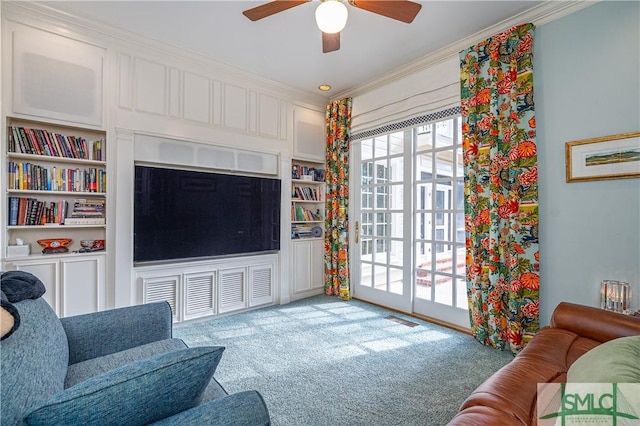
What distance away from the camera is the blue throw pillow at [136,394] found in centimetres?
76

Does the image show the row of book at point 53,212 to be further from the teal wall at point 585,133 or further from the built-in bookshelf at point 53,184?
the teal wall at point 585,133

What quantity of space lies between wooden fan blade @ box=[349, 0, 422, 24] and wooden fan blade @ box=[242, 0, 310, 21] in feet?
1.28

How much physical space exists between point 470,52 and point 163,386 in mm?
3265

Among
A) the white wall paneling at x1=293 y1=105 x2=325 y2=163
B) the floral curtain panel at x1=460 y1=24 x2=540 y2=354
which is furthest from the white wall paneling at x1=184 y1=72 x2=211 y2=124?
the floral curtain panel at x1=460 y1=24 x2=540 y2=354

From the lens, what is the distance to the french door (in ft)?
10.1

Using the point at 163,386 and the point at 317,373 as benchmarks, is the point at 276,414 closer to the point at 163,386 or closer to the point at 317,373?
the point at 317,373

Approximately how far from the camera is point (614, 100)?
84.4 inches

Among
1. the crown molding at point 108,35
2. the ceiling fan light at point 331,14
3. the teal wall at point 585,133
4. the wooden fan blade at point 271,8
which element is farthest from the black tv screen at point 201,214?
the teal wall at point 585,133

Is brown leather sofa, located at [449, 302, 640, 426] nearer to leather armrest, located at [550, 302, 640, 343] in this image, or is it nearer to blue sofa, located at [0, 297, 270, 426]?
leather armrest, located at [550, 302, 640, 343]

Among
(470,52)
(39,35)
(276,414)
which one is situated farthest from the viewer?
(470,52)

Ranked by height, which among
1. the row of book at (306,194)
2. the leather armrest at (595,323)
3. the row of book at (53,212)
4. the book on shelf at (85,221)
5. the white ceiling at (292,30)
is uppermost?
the white ceiling at (292,30)

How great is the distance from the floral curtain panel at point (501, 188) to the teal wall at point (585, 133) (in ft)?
0.37

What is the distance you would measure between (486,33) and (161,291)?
12.7ft

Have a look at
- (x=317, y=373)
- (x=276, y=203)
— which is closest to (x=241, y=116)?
(x=276, y=203)
